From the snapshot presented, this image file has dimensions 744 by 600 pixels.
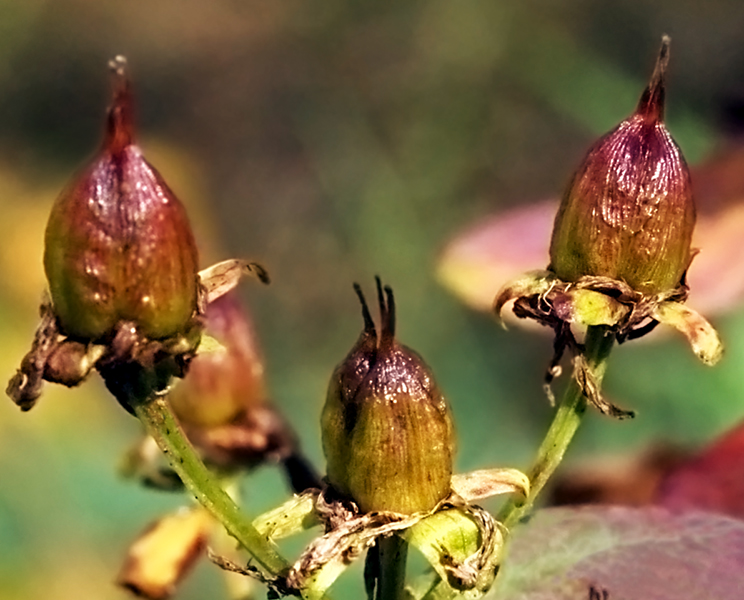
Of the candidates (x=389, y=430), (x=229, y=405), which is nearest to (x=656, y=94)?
(x=389, y=430)

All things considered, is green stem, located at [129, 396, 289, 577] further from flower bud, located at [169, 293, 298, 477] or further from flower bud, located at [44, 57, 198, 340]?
flower bud, located at [169, 293, 298, 477]

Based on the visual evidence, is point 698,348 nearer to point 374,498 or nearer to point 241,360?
point 374,498

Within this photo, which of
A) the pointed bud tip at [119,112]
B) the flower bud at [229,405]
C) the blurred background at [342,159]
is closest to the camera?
the pointed bud tip at [119,112]

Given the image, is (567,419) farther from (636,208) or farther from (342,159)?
(342,159)

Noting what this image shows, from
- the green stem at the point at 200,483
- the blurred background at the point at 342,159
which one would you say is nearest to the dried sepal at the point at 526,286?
the green stem at the point at 200,483

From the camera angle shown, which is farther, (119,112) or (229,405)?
(229,405)

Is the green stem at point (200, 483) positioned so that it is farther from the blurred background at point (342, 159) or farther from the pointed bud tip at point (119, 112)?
the blurred background at point (342, 159)
